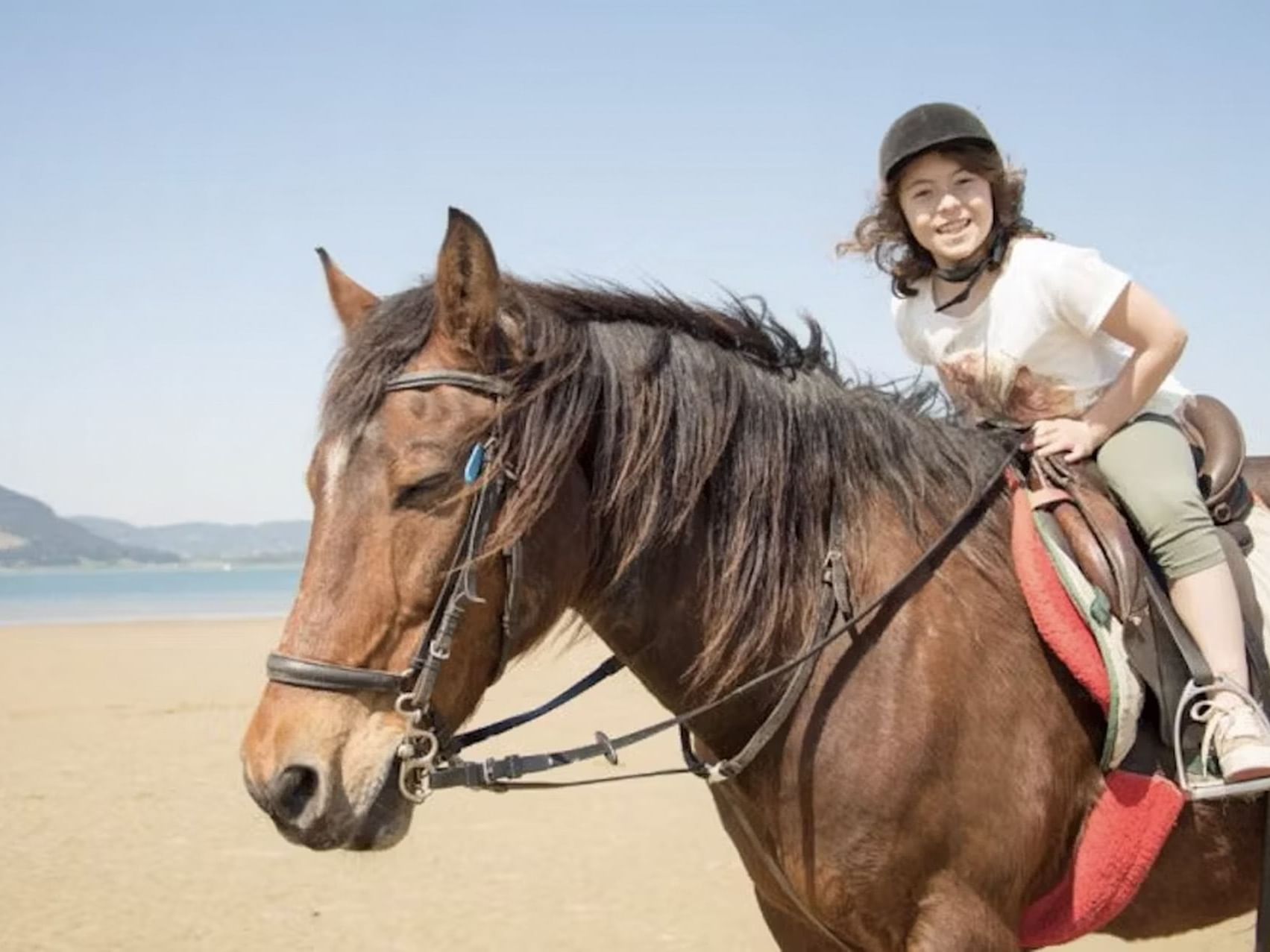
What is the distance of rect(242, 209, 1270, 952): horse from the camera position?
243cm

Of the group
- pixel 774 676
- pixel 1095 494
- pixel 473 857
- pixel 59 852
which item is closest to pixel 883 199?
pixel 1095 494

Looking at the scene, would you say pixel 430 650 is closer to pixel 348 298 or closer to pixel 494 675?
pixel 494 675

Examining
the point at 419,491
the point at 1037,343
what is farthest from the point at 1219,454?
the point at 419,491

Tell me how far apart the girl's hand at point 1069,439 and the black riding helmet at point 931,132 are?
2.62 ft

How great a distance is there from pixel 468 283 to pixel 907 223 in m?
1.49

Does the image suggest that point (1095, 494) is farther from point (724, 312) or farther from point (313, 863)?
point (313, 863)

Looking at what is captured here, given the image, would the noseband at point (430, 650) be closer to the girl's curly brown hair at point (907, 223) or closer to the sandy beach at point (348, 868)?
the sandy beach at point (348, 868)

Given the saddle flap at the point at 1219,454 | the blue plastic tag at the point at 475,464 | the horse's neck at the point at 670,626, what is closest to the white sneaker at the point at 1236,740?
the saddle flap at the point at 1219,454

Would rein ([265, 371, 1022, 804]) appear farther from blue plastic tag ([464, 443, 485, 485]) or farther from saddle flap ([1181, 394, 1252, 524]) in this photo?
saddle flap ([1181, 394, 1252, 524])

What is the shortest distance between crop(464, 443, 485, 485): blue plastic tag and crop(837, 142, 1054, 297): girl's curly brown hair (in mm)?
1581

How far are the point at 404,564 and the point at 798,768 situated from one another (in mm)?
1007

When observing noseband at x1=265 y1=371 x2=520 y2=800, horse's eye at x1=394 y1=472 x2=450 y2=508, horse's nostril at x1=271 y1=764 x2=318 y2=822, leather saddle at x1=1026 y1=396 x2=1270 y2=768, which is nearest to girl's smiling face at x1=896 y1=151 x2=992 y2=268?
leather saddle at x1=1026 y1=396 x2=1270 y2=768

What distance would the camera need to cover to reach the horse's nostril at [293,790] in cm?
231

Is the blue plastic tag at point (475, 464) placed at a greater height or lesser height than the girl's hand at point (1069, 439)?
greater
